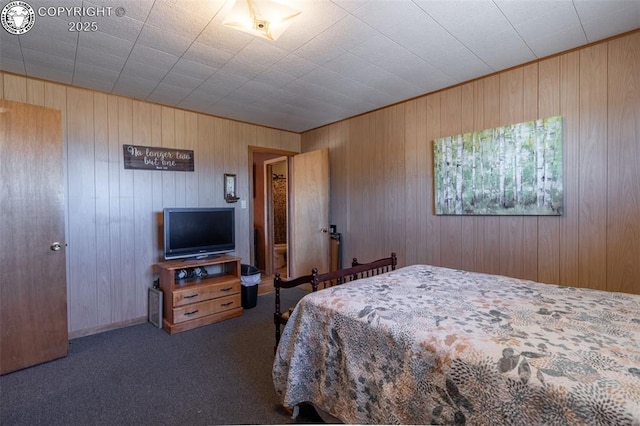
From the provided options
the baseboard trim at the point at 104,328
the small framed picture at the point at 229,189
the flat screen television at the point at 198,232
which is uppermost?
the small framed picture at the point at 229,189

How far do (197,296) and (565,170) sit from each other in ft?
11.7

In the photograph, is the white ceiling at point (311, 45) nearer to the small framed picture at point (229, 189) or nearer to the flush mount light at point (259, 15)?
the flush mount light at point (259, 15)

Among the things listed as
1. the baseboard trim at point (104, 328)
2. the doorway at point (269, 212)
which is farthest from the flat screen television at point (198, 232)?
the doorway at point (269, 212)

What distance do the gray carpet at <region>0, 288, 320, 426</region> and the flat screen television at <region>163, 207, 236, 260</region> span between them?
0.87 meters

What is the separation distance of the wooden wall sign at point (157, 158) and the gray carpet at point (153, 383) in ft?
5.89

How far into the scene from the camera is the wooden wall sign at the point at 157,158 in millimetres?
3229

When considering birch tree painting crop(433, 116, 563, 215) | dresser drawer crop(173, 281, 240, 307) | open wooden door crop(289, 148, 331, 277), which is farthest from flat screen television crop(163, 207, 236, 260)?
birch tree painting crop(433, 116, 563, 215)

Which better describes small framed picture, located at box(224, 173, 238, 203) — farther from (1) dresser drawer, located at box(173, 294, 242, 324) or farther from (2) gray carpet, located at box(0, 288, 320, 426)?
(2) gray carpet, located at box(0, 288, 320, 426)

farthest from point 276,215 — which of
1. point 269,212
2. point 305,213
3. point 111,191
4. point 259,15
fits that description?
point 259,15

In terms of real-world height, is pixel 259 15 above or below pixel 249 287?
above

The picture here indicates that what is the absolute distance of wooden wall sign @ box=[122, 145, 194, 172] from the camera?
3229 mm

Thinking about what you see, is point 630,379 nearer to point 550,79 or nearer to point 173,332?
point 550,79

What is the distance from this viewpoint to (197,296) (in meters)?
3.13

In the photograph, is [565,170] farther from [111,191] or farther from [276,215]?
[276,215]
